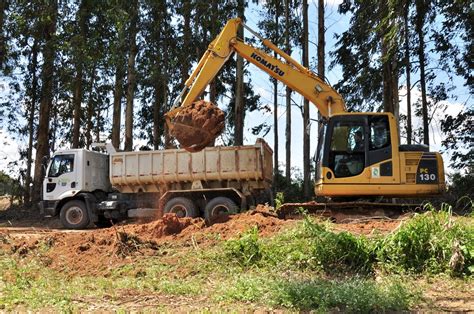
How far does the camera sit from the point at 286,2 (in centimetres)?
2694

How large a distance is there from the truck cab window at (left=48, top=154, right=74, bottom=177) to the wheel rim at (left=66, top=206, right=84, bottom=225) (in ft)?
4.29

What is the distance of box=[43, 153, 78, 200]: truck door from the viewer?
55.7 feet

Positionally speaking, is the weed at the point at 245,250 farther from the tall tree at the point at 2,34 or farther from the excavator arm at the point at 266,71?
the tall tree at the point at 2,34

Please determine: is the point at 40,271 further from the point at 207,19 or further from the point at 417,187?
the point at 207,19

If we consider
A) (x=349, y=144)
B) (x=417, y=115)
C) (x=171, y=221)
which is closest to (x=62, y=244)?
(x=171, y=221)

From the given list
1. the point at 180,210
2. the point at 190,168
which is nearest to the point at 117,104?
the point at 190,168

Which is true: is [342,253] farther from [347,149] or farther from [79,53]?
[79,53]

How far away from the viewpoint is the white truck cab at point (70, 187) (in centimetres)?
1695

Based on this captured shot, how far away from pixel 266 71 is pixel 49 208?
906cm

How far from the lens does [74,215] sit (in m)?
17.1

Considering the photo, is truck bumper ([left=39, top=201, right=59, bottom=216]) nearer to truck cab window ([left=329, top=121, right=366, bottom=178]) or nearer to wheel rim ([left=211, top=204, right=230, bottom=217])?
wheel rim ([left=211, top=204, right=230, bottom=217])

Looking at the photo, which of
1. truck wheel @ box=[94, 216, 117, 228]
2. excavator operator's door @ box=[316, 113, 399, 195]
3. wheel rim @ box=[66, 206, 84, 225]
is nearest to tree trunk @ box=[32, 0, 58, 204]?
wheel rim @ box=[66, 206, 84, 225]

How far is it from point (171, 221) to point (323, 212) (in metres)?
3.64

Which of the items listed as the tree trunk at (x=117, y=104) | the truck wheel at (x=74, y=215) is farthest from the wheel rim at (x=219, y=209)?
the tree trunk at (x=117, y=104)
